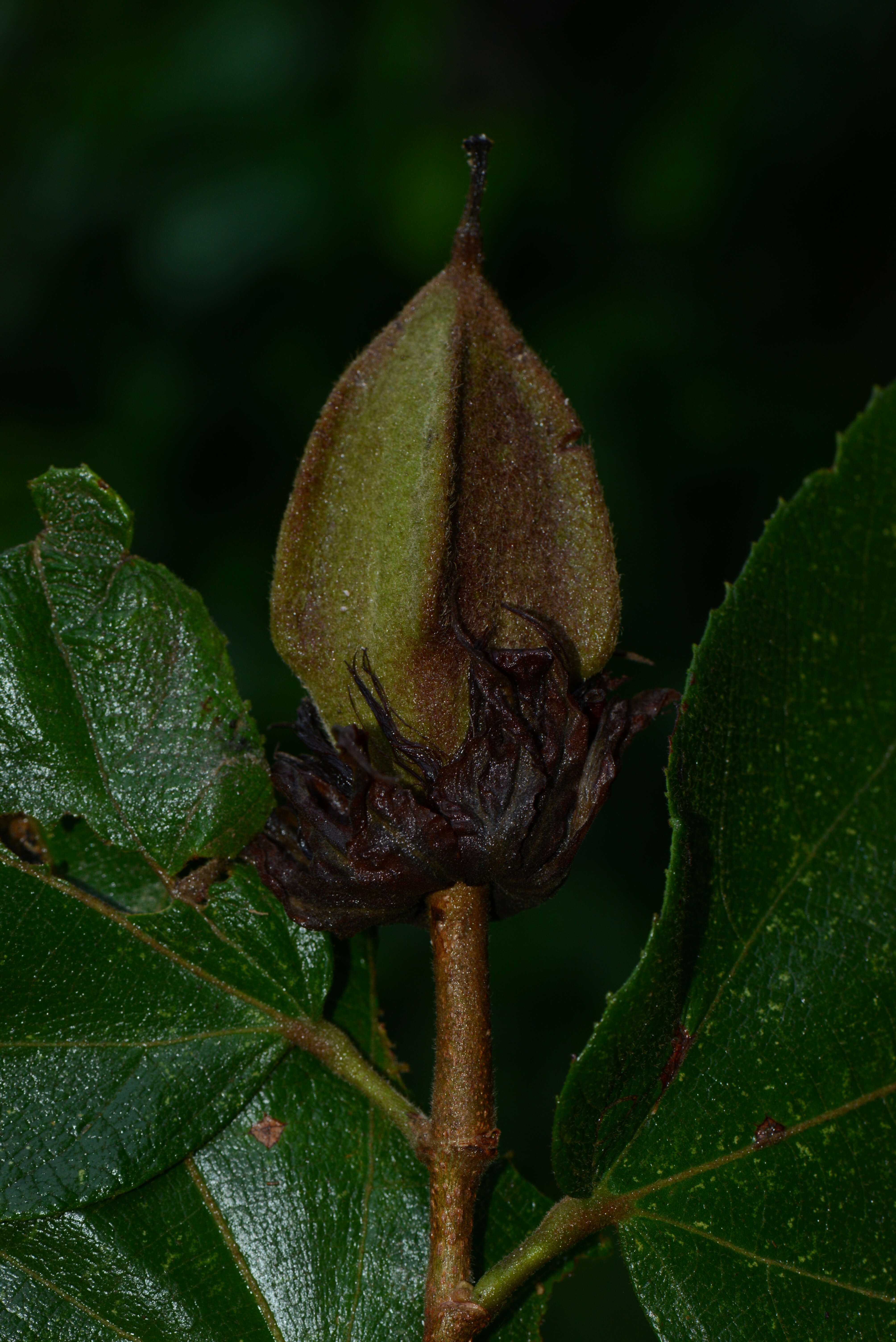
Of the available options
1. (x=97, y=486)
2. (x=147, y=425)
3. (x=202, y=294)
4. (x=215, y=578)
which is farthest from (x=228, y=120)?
(x=97, y=486)

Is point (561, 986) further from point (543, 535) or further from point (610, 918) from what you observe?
point (543, 535)

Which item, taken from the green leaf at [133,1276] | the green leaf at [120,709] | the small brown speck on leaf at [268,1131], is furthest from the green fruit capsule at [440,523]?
the green leaf at [133,1276]

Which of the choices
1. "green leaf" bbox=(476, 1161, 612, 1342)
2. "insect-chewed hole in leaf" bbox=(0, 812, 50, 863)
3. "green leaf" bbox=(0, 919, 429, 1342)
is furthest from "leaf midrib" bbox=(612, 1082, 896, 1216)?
"insect-chewed hole in leaf" bbox=(0, 812, 50, 863)

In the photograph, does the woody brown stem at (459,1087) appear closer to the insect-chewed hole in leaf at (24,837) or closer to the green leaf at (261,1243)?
the green leaf at (261,1243)

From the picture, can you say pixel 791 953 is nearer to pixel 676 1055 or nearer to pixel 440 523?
pixel 676 1055

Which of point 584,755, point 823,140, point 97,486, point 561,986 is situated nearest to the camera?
point 584,755

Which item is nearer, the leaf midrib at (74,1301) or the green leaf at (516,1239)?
the leaf midrib at (74,1301)

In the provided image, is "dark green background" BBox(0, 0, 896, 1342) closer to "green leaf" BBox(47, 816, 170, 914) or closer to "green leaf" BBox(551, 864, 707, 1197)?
"green leaf" BBox(47, 816, 170, 914)

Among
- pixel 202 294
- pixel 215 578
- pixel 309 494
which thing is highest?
pixel 202 294
